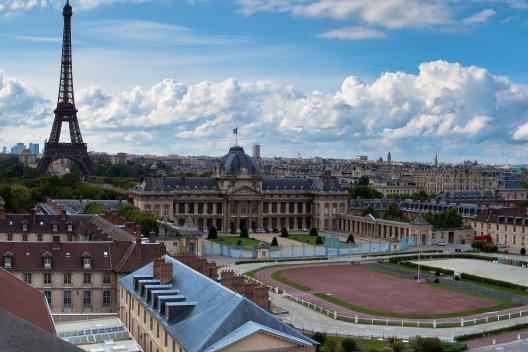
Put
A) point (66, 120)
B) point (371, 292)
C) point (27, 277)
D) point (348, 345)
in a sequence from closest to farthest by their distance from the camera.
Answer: point (348, 345), point (27, 277), point (371, 292), point (66, 120)

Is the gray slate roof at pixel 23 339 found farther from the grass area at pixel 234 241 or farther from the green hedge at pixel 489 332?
the grass area at pixel 234 241

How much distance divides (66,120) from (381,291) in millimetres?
117853

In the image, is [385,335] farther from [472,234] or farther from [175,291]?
[472,234]

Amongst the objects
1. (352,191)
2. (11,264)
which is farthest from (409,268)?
(352,191)

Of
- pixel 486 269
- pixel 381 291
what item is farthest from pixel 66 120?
pixel 381 291

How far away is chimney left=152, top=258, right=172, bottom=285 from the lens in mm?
38969

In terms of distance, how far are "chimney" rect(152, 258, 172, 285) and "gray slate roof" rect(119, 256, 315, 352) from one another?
161 inches

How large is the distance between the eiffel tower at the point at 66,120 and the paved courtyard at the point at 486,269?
10331 centimetres

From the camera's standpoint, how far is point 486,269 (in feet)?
268

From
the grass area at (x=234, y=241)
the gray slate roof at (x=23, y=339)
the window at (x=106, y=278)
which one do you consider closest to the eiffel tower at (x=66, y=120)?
the grass area at (x=234, y=241)

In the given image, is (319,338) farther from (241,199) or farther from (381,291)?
(241,199)

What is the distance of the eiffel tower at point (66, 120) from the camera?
521 feet

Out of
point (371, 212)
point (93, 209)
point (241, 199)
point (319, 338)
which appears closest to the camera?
point (319, 338)

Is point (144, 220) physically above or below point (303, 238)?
above
